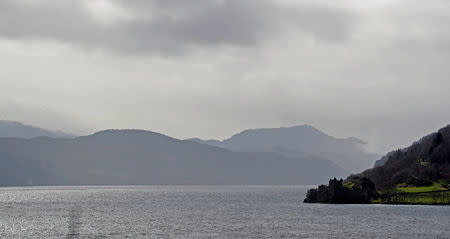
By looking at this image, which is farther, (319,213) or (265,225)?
(319,213)

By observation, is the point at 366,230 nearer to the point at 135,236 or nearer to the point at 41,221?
the point at 135,236

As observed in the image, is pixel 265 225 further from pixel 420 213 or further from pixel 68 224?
pixel 420 213

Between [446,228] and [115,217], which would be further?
[115,217]

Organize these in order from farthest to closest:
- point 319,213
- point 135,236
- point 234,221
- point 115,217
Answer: point 319,213
point 115,217
point 234,221
point 135,236

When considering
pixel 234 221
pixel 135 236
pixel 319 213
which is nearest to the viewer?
pixel 135 236

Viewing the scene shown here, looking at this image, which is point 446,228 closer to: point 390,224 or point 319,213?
point 390,224

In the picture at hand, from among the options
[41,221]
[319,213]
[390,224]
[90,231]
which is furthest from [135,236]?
[319,213]

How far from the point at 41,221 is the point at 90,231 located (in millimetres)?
37372

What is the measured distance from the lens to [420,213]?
625 ft

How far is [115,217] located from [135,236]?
5503 centimetres

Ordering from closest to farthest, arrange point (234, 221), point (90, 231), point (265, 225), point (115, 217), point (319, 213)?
point (90, 231), point (265, 225), point (234, 221), point (115, 217), point (319, 213)

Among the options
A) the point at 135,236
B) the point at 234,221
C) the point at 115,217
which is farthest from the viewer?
the point at 115,217

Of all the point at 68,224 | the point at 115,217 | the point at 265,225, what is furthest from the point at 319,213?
the point at 68,224

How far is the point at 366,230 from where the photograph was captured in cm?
14075
